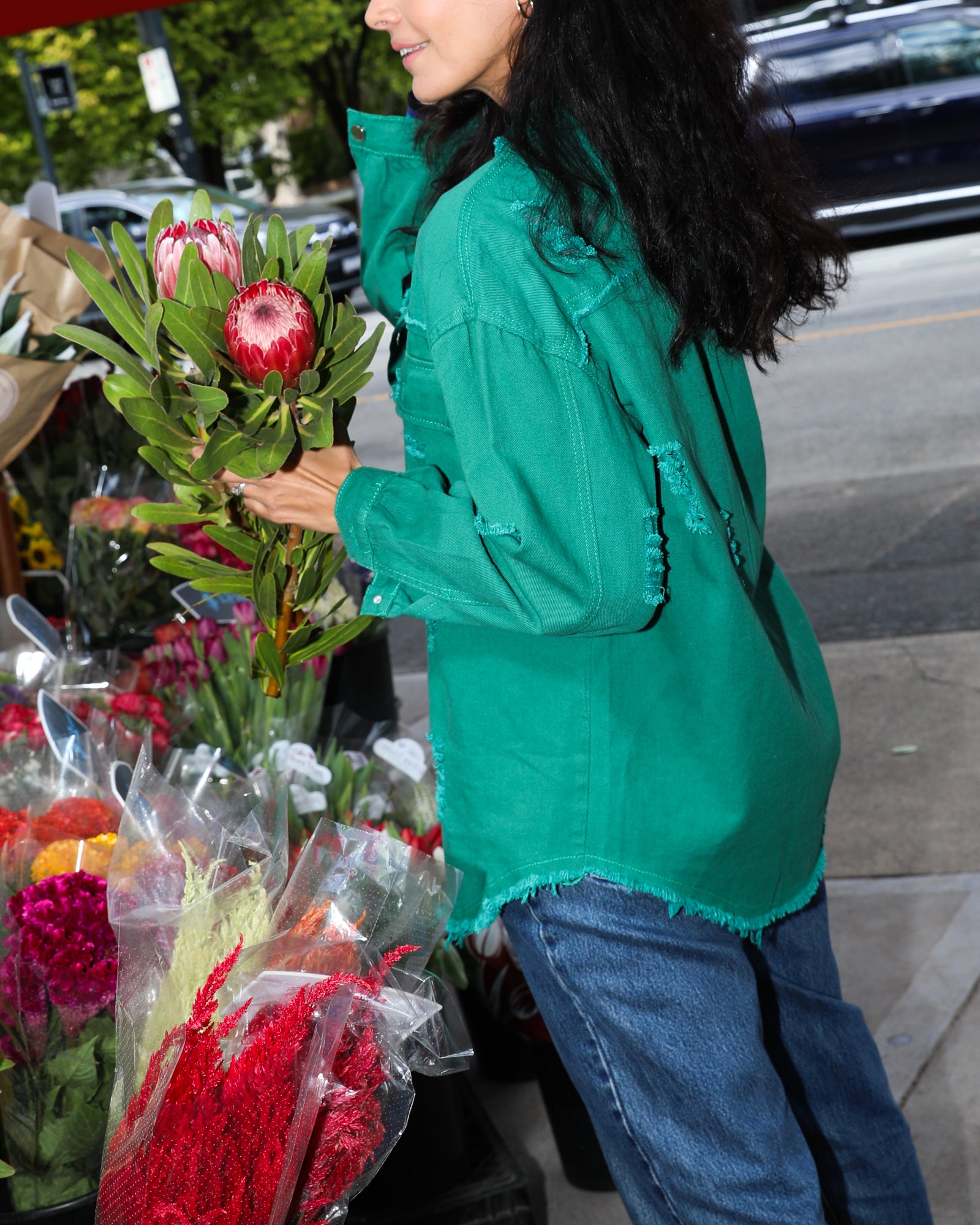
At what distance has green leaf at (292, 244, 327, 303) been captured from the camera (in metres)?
1.54

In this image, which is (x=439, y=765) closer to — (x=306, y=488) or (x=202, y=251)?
(x=306, y=488)

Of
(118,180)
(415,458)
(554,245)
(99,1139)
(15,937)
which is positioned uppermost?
(554,245)

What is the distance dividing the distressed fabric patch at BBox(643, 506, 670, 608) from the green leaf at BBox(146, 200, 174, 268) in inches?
26.8

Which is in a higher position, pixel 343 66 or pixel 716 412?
pixel 716 412

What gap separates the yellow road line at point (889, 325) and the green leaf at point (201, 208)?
7413mm

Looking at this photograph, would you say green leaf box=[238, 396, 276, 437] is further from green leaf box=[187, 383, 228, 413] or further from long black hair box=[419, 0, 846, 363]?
long black hair box=[419, 0, 846, 363]

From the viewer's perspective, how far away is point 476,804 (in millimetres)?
1482

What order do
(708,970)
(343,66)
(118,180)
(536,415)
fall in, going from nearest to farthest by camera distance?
(536,415) < (708,970) < (343,66) < (118,180)

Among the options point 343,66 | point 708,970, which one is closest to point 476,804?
point 708,970

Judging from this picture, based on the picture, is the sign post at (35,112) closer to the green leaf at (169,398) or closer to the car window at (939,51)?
the car window at (939,51)

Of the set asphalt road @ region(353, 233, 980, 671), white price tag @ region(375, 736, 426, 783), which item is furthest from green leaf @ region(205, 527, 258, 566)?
asphalt road @ region(353, 233, 980, 671)

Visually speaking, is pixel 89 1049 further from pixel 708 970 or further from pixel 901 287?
pixel 901 287

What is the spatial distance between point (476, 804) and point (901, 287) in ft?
31.0

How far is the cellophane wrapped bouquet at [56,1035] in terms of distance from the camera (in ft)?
5.35
